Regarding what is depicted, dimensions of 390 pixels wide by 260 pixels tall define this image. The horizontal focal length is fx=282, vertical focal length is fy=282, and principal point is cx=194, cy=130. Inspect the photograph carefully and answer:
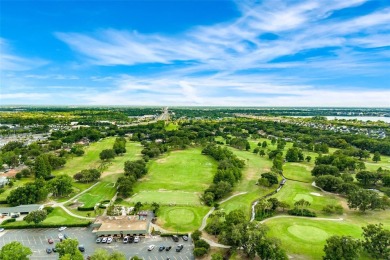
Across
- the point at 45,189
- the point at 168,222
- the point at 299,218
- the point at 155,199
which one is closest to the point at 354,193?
the point at 299,218

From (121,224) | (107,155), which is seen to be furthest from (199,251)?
(107,155)

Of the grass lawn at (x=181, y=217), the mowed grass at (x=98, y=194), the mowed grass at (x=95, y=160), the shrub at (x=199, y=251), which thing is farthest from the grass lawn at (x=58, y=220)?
the mowed grass at (x=95, y=160)

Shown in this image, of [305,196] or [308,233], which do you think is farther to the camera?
[305,196]

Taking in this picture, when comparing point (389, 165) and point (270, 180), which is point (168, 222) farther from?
point (389, 165)

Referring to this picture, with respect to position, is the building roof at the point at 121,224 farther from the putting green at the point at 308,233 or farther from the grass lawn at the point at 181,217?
the putting green at the point at 308,233

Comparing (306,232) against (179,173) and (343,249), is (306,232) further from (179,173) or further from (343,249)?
(179,173)

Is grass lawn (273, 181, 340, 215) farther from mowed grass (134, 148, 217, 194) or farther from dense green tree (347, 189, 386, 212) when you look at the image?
mowed grass (134, 148, 217, 194)

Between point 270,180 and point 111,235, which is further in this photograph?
point 270,180

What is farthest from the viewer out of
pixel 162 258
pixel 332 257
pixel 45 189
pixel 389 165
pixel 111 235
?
pixel 389 165
